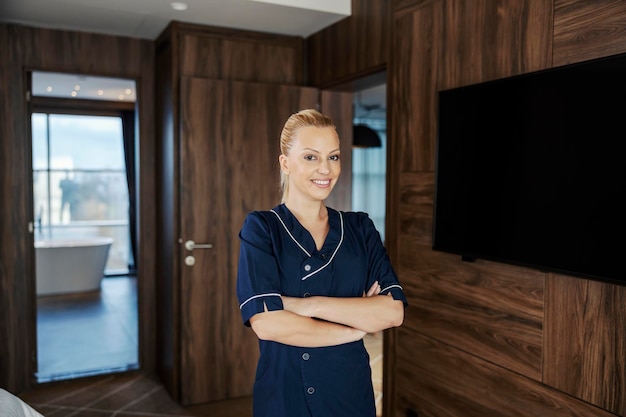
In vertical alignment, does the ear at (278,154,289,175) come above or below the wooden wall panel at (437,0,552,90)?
below

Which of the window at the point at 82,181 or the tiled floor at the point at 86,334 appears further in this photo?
the window at the point at 82,181

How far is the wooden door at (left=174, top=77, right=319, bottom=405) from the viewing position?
3.61 metres

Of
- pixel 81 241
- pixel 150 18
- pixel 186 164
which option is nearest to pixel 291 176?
pixel 186 164

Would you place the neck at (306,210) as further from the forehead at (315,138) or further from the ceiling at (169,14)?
the ceiling at (169,14)

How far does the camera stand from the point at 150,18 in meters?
3.57

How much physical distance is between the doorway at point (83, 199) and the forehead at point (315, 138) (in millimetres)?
4524

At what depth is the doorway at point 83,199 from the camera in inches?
257

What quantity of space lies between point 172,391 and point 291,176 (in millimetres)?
2598

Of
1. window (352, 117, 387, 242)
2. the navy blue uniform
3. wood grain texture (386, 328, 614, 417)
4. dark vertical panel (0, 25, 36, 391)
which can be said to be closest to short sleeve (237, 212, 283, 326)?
the navy blue uniform

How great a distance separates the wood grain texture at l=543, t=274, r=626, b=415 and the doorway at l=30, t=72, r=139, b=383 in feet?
14.6

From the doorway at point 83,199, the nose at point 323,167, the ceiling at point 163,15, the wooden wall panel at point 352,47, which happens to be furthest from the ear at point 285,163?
the doorway at point 83,199

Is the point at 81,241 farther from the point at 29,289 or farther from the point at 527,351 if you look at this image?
the point at 527,351

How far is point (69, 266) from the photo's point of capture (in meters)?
7.06

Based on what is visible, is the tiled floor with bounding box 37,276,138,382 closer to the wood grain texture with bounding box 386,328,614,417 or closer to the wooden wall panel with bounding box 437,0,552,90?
the wood grain texture with bounding box 386,328,614,417
